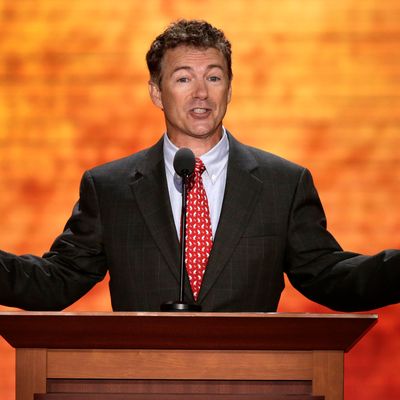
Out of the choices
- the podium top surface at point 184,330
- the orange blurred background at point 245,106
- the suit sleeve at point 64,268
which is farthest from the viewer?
the orange blurred background at point 245,106

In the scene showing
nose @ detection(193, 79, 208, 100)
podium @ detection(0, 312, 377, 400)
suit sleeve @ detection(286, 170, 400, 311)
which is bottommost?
podium @ detection(0, 312, 377, 400)

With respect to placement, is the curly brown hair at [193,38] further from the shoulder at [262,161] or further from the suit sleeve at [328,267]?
the suit sleeve at [328,267]

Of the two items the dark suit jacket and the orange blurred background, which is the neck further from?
the orange blurred background

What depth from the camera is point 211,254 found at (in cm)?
252

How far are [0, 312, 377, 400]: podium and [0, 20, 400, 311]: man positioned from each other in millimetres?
548

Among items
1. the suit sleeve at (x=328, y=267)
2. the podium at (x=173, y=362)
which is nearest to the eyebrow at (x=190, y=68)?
the suit sleeve at (x=328, y=267)

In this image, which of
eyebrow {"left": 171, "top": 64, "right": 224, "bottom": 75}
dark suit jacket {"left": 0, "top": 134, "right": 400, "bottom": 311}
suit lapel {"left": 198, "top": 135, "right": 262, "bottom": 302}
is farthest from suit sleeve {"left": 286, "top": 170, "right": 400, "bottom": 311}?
eyebrow {"left": 171, "top": 64, "right": 224, "bottom": 75}

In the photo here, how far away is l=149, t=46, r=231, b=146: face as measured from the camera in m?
2.72

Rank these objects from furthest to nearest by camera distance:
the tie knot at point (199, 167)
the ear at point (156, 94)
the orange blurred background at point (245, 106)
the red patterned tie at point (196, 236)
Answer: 1. the orange blurred background at point (245, 106)
2. the ear at point (156, 94)
3. the tie knot at point (199, 167)
4. the red patterned tie at point (196, 236)

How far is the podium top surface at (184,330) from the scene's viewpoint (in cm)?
177

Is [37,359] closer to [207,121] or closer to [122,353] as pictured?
[122,353]

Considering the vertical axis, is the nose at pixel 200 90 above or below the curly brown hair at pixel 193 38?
below

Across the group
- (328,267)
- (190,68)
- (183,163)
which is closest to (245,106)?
(190,68)

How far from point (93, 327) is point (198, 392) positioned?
0.74ft
